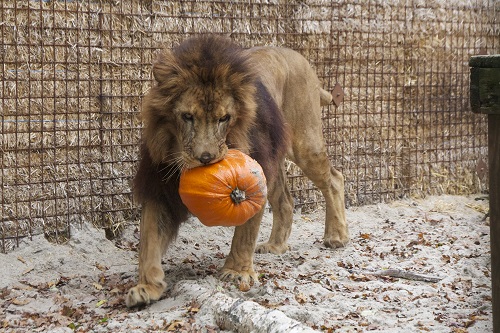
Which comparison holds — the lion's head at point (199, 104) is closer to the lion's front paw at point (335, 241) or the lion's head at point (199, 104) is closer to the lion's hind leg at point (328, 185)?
the lion's hind leg at point (328, 185)

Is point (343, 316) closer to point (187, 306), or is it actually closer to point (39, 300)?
point (187, 306)

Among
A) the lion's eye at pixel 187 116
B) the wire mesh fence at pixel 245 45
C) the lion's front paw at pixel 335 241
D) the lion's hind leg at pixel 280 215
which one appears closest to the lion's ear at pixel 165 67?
the lion's eye at pixel 187 116

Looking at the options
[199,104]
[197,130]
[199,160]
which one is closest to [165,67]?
[199,104]

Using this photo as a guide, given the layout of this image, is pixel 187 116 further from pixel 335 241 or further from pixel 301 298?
pixel 335 241

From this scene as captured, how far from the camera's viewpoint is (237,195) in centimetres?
438

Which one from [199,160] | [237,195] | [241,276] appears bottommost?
[241,276]

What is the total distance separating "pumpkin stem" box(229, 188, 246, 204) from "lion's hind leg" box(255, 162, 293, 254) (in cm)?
196

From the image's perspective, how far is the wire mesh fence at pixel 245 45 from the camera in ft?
19.4

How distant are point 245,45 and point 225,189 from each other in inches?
122

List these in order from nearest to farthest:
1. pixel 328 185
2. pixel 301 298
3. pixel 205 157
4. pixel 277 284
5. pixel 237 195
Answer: pixel 205 157 < pixel 237 195 < pixel 301 298 < pixel 277 284 < pixel 328 185

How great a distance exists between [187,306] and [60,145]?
2.22 m

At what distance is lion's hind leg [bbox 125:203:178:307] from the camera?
14.9 ft

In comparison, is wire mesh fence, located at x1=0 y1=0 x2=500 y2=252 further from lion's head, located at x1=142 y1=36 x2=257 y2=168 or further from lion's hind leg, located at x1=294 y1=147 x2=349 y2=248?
lion's head, located at x1=142 y1=36 x2=257 y2=168

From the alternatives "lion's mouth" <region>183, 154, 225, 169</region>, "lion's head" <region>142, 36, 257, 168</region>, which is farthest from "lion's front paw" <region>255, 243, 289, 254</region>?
"lion's mouth" <region>183, 154, 225, 169</region>
